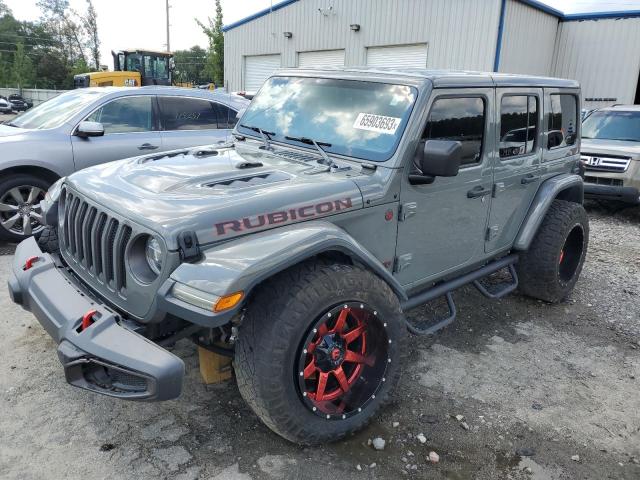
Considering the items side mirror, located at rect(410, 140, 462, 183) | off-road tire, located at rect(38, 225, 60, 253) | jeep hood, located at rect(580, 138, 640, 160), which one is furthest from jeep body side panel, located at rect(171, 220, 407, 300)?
jeep hood, located at rect(580, 138, 640, 160)

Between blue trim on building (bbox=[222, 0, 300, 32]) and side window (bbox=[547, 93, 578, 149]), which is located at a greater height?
blue trim on building (bbox=[222, 0, 300, 32])

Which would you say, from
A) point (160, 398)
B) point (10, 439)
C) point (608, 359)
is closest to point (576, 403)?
point (608, 359)

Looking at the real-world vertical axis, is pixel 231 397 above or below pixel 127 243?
below

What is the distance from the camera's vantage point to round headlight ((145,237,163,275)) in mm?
2568

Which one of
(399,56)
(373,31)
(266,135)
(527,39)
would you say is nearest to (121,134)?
(266,135)

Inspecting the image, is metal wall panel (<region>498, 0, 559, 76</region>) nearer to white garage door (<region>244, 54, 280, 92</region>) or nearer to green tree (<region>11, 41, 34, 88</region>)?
white garage door (<region>244, 54, 280, 92</region>)

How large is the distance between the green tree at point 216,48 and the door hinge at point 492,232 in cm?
2861

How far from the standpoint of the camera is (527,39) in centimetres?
1659

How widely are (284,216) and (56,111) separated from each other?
193 inches

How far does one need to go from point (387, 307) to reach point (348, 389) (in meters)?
0.51

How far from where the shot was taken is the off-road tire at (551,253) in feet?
15.5

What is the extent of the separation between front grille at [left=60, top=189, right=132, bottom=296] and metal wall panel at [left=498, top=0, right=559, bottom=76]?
15.1 meters

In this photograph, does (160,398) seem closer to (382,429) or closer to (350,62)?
(382,429)

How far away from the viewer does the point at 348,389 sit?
2.98 meters
